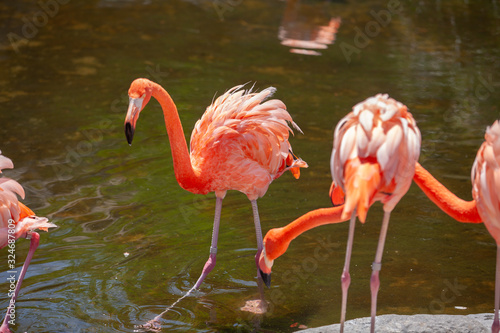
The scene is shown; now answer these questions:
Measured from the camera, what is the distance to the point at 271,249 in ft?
12.1

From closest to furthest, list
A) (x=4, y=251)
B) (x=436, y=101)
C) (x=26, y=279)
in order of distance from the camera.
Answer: (x=26, y=279) → (x=4, y=251) → (x=436, y=101)

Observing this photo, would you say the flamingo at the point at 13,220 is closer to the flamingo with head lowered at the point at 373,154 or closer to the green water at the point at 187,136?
the green water at the point at 187,136

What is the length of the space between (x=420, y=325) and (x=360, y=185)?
105 centimetres

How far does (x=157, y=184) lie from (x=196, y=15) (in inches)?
202

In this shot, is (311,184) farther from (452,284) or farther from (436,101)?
(436,101)

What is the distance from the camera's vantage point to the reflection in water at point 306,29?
29.2ft

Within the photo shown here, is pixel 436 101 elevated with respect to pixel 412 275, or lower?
elevated

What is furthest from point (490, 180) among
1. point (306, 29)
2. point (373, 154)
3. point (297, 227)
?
point (306, 29)

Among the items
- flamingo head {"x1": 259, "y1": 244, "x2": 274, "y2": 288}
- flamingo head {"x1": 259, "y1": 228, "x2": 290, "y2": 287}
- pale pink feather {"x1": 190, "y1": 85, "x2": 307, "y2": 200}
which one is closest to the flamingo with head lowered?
flamingo head {"x1": 259, "y1": 228, "x2": 290, "y2": 287}

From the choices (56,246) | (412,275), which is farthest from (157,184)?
(412,275)

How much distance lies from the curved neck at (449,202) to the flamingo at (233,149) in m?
1.18

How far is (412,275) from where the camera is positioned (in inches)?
171

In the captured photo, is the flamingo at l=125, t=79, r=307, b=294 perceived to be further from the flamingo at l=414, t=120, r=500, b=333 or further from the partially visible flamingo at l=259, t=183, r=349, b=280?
the flamingo at l=414, t=120, r=500, b=333

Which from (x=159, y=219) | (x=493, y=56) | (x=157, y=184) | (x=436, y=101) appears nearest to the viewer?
(x=159, y=219)
